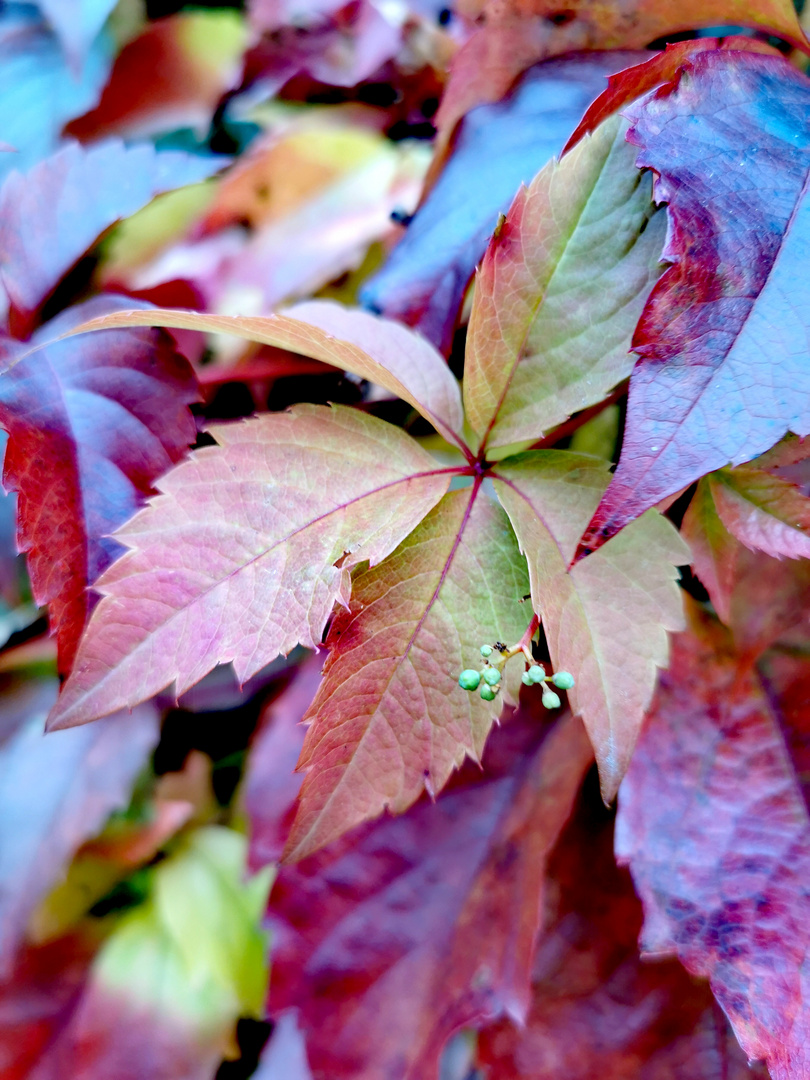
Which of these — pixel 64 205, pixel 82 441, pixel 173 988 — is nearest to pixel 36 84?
pixel 64 205

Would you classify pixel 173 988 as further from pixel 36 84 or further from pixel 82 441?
pixel 36 84

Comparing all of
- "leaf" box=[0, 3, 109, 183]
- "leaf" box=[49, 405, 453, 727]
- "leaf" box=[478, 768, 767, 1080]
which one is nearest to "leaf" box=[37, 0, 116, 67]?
"leaf" box=[0, 3, 109, 183]

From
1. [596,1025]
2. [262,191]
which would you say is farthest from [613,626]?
[262,191]

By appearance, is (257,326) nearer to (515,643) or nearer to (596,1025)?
(515,643)

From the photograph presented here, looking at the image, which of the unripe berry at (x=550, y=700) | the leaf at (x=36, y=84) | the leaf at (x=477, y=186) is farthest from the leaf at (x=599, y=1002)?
the leaf at (x=36, y=84)

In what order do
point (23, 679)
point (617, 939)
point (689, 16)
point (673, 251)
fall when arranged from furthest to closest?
point (23, 679)
point (617, 939)
point (689, 16)
point (673, 251)

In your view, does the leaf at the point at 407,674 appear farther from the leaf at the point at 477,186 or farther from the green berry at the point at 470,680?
the leaf at the point at 477,186

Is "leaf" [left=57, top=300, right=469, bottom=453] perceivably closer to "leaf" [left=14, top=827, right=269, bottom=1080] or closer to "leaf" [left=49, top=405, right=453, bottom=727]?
"leaf" [left=49, top=405, right=453, bottom=727]
